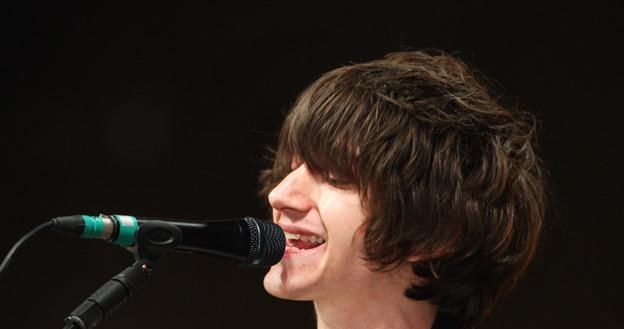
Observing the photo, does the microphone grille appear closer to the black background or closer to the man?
the man

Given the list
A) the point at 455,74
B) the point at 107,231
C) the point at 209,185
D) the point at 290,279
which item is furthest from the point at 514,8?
the point at 107,231

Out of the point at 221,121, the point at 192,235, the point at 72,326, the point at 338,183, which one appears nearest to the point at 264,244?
the point at 192,235

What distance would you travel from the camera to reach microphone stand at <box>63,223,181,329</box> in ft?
3.88

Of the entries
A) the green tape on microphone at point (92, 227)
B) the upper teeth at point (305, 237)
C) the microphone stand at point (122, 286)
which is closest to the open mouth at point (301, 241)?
the upper teeth at point (305, 237)

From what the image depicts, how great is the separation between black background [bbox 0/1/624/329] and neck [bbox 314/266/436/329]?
94cm

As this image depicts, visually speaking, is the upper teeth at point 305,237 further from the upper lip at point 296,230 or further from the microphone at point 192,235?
the microphone at point 192,235

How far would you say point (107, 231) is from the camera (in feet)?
4.07

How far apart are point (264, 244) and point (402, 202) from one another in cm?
33

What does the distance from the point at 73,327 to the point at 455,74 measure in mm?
1042

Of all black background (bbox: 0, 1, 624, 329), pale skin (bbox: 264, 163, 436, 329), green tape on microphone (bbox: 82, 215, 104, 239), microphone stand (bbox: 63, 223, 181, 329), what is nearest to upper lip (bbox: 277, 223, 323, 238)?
pale skin (bbox: 264, 163, 436, 329)

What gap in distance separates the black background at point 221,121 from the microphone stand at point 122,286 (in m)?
1.32

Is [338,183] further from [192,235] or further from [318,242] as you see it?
[192,235]

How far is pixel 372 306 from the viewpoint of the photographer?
66.1 inches

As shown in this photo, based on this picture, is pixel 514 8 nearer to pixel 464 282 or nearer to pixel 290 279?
pixel 464 282
